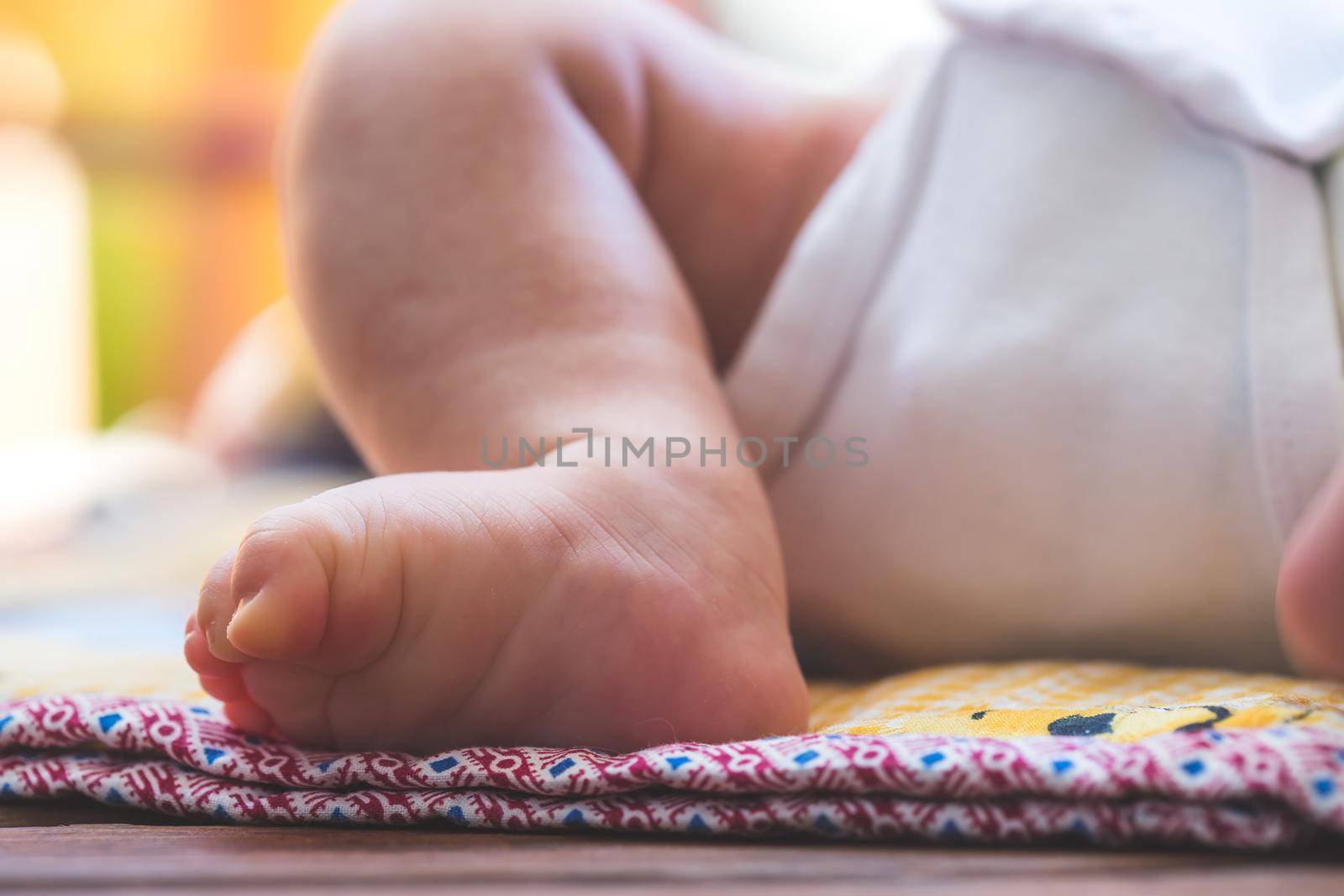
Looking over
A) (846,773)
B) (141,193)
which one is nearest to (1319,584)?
(846,773)

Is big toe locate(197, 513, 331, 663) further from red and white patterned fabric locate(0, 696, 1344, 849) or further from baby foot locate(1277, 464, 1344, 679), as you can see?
baby foot locate(1277, 464, 1344, 679)

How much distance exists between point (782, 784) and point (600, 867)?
6 cm

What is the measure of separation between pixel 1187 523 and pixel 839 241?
0.73 ft

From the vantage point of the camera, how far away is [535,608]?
1.43 feet

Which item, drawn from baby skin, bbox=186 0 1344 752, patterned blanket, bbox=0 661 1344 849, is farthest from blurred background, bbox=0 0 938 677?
patterned blanket, bbox=0 661 1344 849

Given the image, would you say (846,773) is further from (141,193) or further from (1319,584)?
(141,193)

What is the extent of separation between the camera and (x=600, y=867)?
1.11ft

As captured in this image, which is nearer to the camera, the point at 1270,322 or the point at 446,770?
the point at 446,770

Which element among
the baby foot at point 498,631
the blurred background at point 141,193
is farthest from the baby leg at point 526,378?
the blurred background at point 141,193

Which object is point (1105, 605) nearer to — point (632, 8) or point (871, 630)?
point (871, 630)

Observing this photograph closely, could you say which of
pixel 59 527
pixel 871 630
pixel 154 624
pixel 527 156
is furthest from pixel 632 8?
pixel 59 527

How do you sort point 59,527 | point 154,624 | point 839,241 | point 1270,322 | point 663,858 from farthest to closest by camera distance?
point 59,527, point 154,624, point 839,241, point 1270,322, point 663,858

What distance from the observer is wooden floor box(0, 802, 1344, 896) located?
0.32 m

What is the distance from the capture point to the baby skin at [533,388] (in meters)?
0.42
